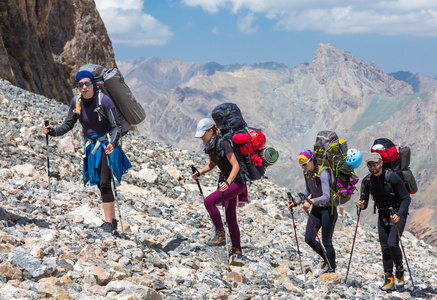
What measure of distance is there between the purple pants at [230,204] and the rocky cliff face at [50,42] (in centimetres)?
2231

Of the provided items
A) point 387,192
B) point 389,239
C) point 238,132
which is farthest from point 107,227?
point 389,239

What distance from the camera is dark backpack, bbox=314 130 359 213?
8.93m

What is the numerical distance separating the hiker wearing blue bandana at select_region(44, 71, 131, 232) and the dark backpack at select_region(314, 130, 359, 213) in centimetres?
396

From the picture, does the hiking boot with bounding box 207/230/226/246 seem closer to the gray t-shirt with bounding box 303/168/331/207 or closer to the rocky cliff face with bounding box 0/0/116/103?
the gray t-shirt with bounding box 303/168/331/207

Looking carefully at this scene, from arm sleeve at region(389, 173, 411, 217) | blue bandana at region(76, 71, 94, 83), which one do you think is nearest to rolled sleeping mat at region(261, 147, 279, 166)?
arm sleeve at region(389, 173, 411, 217)

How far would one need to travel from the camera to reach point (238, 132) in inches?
325

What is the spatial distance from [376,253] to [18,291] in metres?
13.0

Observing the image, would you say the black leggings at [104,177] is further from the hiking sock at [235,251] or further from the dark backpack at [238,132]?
the hiking sock at [235,251]

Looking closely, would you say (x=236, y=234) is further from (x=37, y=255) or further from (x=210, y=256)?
(x=37, y=255)

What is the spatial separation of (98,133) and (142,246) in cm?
221

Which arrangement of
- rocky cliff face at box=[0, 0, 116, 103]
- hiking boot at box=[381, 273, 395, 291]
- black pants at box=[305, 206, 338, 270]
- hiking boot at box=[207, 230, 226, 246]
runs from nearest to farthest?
black pants at box=[305, 206, 338, 270] → hiking boot at box=[207, 230, 226, 246] → hiking boot at box=[381, 273, 395, 291] → rocky cliff face at box=[0, 0, 116, 103]

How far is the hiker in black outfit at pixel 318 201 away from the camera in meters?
8.80

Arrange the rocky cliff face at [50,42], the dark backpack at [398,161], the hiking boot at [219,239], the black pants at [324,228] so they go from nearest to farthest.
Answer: the dark backpack at [398,161] < the black pants at [324,228] < the hiking boot at [219,239] < the rocky cliff face at [50,42]

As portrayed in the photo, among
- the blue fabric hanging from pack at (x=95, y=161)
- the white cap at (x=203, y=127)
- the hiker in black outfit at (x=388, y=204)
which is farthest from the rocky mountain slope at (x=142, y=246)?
the white cap at (x=203, y=127)
